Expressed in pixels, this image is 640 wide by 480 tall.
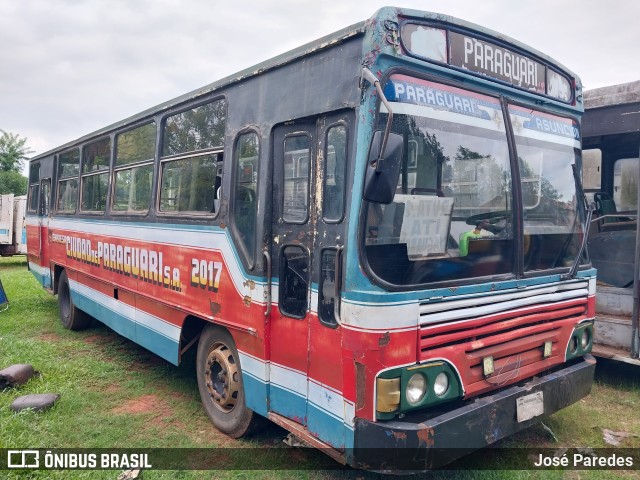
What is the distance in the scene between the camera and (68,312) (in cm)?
819

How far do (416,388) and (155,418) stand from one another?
9.10ft

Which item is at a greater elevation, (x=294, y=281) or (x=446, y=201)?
(x=446, y=201)

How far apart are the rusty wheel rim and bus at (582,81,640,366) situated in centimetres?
359

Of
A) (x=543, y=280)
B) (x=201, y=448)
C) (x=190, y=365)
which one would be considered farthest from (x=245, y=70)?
(x=190, y=365)

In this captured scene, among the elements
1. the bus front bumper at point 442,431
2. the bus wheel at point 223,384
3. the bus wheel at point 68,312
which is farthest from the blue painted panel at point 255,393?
the bus wheel at point 68,312

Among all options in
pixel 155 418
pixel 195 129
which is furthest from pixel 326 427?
pixel 195 129

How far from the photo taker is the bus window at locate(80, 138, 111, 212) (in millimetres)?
6598

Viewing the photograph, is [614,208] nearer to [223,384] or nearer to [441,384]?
[441,384]

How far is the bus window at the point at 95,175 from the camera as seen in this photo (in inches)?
260

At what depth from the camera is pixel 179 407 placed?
4.95 meters

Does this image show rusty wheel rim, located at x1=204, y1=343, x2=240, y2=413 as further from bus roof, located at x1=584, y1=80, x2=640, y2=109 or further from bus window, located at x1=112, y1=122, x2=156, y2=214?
bus roof, located at x1=584, y1=80, x2=640, y2=109

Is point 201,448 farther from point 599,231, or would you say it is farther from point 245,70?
point 599,231

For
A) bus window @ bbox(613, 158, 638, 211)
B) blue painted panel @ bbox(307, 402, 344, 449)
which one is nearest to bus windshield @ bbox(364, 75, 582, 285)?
blue painted panel @ bbox(307, 402, 344, 449)

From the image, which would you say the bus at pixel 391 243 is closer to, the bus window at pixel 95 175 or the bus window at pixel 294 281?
the bus window at pixel 294 281
